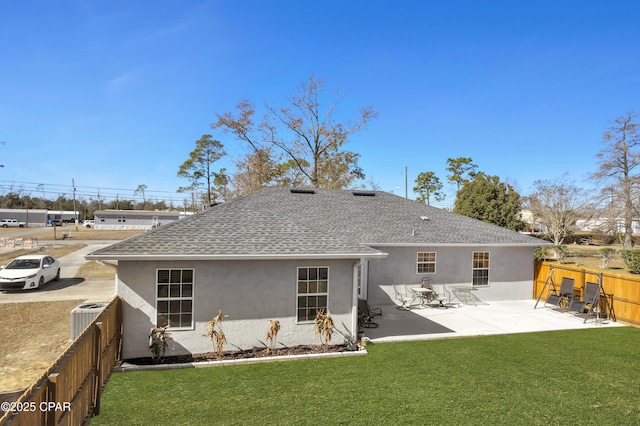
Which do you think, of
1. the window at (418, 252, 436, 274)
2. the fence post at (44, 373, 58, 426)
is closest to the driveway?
the fence post at (44, 373, 58, 426)

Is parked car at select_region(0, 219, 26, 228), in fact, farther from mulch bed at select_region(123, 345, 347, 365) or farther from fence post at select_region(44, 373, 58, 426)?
fence post at select_region(44, 373, 58, 426)

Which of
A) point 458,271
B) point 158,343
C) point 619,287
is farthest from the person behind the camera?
point 458,271

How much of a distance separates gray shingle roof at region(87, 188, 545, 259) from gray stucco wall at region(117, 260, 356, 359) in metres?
0.39

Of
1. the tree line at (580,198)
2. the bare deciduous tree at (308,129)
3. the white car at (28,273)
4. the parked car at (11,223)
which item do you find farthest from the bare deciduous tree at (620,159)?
the parked car at (11,223)

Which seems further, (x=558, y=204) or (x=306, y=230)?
(x=558, y=204)

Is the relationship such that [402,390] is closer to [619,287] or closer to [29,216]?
[619,287]

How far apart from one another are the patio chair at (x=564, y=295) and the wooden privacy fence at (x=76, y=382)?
15326mm

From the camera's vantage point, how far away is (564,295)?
14406mm

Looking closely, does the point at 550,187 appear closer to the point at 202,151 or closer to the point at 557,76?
the point at 557,76

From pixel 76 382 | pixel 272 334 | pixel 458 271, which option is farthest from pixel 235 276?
pixel 458 271

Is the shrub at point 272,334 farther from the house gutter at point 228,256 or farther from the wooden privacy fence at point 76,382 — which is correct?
the wooden privacy fence at point 76,382

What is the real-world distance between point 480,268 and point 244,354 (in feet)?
38.2

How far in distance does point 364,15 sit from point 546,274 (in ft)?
48.0

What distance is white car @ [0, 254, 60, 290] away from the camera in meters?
16.7
